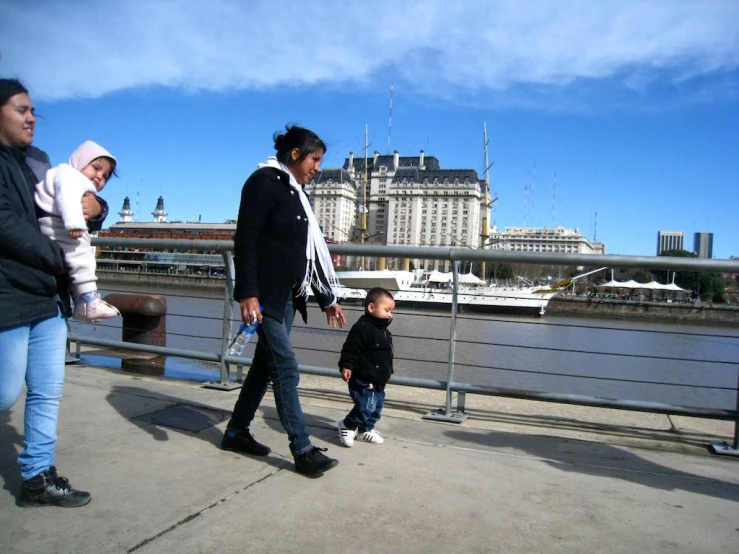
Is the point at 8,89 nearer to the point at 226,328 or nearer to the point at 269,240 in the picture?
the point at 269,240

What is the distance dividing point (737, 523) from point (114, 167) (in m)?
3.04

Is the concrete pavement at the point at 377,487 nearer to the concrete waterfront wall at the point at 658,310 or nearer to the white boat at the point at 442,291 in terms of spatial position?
the white boat at the point at 442,291

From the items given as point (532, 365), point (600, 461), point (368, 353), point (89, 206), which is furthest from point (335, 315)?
point (532, 365)

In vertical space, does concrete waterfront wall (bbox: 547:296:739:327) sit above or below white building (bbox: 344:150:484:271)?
below

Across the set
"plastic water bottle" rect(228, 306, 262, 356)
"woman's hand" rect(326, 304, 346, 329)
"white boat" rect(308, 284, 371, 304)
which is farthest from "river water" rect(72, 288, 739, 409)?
"woman's hand" rect(326, 304, 346, 329)

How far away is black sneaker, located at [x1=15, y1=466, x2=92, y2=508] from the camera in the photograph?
7.73 feet

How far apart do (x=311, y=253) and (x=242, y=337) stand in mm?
1297

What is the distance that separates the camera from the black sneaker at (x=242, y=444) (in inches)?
125

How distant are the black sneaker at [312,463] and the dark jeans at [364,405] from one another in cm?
58

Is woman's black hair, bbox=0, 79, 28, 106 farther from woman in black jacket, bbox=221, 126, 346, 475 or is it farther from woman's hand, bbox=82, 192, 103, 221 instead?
woman in black jacket, bbox=221, 126, 346, 475

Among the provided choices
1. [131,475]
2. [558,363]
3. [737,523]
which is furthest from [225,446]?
[558,363]

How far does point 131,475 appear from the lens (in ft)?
9.05

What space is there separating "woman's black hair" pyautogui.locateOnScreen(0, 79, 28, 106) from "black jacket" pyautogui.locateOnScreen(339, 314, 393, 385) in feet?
6.79

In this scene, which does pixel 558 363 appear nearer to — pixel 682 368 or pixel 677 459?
pixel 682 368
